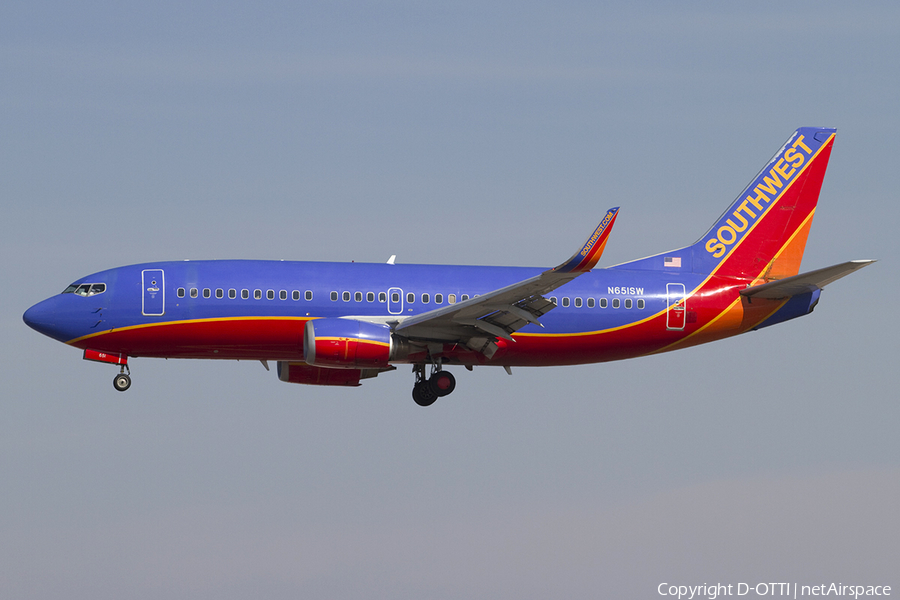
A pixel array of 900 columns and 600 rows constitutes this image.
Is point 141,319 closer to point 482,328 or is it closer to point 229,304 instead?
point 229,304

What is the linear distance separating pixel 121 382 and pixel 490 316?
1264 cm

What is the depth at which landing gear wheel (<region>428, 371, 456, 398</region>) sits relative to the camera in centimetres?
4541

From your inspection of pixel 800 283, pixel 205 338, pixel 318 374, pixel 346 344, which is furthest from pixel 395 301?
pixel 800 283

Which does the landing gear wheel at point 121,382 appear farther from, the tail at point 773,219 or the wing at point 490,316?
the tail at point 773,219

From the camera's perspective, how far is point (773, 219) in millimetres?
50531

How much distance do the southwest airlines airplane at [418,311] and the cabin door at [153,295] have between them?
5cm

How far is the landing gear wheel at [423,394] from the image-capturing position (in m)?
45.7

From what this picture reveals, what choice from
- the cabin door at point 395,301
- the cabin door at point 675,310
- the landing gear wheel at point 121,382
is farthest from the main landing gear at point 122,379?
the cabin door at point 675,310

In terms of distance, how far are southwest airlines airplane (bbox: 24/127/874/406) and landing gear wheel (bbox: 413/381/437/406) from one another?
49 millimetres

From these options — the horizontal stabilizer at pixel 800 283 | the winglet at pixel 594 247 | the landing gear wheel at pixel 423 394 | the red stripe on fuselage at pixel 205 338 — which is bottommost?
the landing gear wheel at pixel 423 394

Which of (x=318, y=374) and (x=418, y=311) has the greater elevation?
(x=418, y=311)

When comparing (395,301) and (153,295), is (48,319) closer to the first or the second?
(153,295)

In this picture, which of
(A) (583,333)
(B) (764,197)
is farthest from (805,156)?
(A) (583,333)

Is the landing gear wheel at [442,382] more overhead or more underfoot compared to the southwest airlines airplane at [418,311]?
more underfoot
